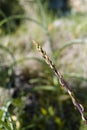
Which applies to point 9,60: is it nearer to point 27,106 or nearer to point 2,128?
point 27,106

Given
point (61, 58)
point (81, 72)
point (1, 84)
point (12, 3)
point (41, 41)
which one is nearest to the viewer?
point (1, 84)

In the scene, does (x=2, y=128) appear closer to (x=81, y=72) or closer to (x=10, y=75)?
(x=10, y=75)

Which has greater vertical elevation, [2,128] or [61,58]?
[61,58]

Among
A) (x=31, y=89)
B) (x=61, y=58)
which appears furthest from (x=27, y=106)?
(x=61, y=58)

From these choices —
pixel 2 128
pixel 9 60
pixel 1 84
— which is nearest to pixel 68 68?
pixel 9 60

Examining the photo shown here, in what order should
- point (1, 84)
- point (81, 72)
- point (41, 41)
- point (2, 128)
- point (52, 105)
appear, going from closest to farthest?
point (2, 128) → point (1, 84) → point (52, 105) → point (81, 72) → point (41, 41)

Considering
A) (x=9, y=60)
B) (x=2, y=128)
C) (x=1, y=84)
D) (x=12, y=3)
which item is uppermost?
(x=12, y=3)

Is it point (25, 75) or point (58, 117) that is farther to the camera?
point (25, 75)
